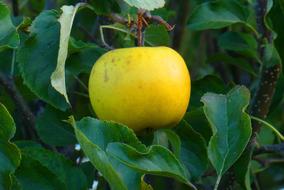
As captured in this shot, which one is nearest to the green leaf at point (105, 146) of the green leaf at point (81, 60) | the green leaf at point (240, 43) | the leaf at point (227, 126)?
the leaf at point (227, 126)

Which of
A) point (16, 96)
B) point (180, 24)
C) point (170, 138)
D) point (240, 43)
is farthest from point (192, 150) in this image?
point (180, 24)

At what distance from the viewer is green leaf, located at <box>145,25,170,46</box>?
116 centimetres

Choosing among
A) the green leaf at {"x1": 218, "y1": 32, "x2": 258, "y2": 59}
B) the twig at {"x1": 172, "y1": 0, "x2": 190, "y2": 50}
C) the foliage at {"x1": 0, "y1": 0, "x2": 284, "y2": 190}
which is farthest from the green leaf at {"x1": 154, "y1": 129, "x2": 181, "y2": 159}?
the twig at {"x1": 172, "y1": 0, "x2": 190, "y2": 50}

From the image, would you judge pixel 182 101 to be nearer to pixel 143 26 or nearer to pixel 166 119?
pixel 166 119

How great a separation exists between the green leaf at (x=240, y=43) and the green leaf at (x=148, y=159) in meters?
0.64

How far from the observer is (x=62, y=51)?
36.6 inches

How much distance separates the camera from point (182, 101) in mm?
984

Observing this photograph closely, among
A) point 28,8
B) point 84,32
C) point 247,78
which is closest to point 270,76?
point 84,32

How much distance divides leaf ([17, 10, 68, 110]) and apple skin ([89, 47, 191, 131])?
89mm

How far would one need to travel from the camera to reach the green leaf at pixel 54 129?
1.31 metres

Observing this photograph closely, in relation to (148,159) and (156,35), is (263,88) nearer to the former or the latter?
(156,35)

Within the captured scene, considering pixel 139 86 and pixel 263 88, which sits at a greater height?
pixel 139 86

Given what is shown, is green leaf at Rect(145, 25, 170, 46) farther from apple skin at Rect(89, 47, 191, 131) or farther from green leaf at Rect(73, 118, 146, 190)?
green leaf at Rect(73, 118, 146, 190)

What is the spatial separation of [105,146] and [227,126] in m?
0.18
